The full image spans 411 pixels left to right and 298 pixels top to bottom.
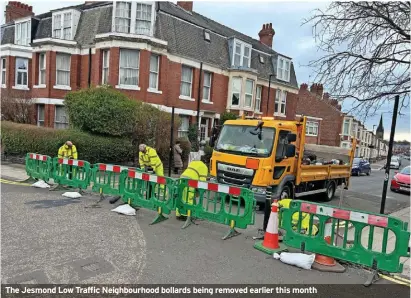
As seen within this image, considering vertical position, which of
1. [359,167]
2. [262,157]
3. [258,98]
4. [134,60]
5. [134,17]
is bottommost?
[359,167]

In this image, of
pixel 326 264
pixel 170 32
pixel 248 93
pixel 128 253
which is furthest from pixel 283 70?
pixel 128 253

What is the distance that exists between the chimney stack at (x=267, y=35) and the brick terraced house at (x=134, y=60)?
4.87 meters

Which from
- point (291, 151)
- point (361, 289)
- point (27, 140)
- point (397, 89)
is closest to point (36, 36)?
point (27, 140)

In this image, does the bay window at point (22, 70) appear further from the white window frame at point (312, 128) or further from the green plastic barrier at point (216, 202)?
the white window frame at point (312, 128)

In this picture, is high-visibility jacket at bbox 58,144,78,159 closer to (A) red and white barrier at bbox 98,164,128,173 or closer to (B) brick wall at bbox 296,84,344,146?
(A) red and white barrier at bbox 98,164,128,173

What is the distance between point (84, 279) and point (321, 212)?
3749mm

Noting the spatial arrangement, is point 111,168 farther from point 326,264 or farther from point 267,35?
point 267,35

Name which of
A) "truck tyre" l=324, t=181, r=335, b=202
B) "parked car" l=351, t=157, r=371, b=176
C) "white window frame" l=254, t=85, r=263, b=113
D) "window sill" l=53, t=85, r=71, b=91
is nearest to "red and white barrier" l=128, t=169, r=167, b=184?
"truck tyre" l=324, t=181, r=335, b=202

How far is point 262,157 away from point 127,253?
4724mm

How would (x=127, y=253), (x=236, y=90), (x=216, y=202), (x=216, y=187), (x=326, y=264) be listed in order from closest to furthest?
(x=127, y=253) < (x=326, y=264) < (x=216, y=187) < (x=216, y=202) < (x=236, y=90)

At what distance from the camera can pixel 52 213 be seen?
7.03 metres

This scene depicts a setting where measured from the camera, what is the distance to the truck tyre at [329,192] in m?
11.9

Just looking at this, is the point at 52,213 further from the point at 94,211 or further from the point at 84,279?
the point at 84,279

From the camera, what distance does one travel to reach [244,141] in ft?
29.8
